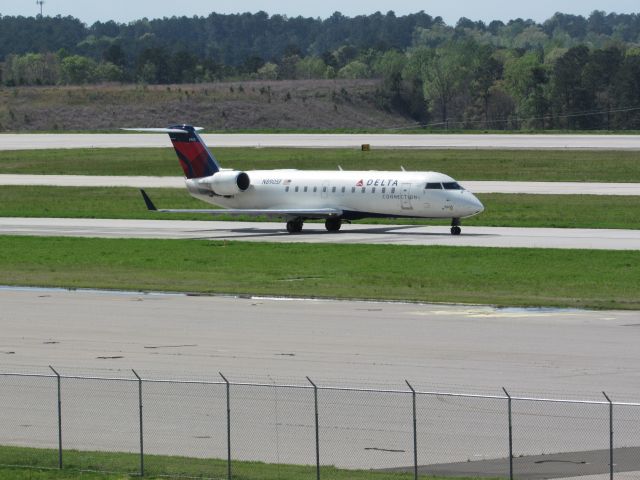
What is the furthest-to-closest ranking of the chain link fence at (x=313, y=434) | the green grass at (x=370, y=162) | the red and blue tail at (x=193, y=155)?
1. the green grass at (x=370, y=162)
2. the red and blue tail at (x=193, y=155)
3. the chain link fence at (x=313, y=434)

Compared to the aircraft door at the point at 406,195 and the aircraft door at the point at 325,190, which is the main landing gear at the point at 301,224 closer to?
the aircraft door at the point at 325,190

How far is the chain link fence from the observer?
22.4 metres

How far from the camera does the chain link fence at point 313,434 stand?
880 inches

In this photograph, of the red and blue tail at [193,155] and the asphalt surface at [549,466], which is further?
the red and blue tail at [193,155]

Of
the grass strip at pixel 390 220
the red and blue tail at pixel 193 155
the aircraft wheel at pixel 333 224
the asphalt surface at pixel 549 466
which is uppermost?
the red and blue tail at pixel 193 155

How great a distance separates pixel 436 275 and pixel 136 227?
952 inches

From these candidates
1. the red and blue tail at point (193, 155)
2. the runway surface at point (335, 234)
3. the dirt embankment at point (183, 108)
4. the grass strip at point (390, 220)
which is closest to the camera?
the runway surface at point (335, 234)

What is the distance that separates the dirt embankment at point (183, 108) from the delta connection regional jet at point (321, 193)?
87.6 m

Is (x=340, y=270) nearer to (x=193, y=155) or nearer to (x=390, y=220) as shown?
(x=193, y=155)

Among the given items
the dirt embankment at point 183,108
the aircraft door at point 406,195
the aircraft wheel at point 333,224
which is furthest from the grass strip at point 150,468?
the dirt embankment at point 183,108

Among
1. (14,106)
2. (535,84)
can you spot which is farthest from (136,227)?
(535,84)

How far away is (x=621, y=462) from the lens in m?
22.3

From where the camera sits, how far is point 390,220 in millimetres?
71688

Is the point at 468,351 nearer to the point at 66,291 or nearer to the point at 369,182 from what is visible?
the point at 66,291
